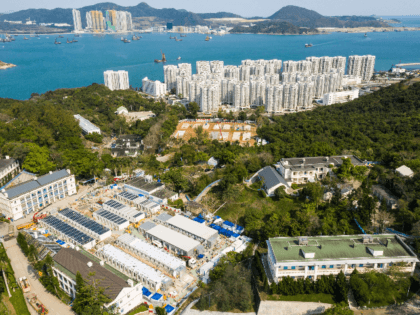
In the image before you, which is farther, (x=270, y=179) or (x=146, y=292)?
(x=270, y=179)

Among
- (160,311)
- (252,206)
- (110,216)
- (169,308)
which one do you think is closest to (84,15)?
(110,216)

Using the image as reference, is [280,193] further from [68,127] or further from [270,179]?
[68,127]

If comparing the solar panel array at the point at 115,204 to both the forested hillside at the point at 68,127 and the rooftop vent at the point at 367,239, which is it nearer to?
the forested hillside at the point at 68,127

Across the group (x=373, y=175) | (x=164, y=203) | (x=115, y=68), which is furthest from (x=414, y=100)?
(x=115, y=68)

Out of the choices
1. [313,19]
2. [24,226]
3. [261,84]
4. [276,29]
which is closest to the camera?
[24,226]

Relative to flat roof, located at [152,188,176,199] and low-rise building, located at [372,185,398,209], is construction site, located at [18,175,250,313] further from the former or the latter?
low-rise building, located at [372,185,398,209]

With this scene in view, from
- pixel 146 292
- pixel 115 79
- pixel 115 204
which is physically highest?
pixel 115 79

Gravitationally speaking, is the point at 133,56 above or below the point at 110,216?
above

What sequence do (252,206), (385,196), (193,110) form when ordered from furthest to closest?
(193,110)
(252,206)
(385,196)
